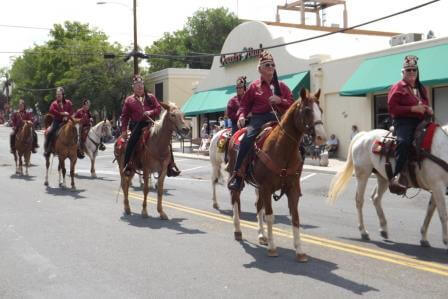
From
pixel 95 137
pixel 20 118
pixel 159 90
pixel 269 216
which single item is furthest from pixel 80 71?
pixel 269 216

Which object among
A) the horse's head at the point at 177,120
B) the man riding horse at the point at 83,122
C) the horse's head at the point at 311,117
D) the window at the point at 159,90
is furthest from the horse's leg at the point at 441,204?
the window at the point at 159,90

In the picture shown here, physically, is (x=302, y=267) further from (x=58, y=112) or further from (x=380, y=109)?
(x=380, y=109)

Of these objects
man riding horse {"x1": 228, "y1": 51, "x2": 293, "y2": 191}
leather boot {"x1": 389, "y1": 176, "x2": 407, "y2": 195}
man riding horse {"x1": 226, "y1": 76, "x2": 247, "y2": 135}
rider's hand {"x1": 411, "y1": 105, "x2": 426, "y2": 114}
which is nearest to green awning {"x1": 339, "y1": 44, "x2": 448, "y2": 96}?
man riding horse {"x1": 226, "y1": 76, "x2": 247, "y2": 135}

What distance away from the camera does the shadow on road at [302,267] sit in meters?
5.88

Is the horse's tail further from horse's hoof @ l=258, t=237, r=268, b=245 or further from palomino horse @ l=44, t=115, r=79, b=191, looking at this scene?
palomino horse @ l=44, t=115, r=79, b=191

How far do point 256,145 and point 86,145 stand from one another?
43.7 ft

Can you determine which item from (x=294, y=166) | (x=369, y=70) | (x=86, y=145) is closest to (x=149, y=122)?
(x=294, y=166)

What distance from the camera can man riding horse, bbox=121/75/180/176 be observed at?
436 inches

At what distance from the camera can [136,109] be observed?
11156 millimetres

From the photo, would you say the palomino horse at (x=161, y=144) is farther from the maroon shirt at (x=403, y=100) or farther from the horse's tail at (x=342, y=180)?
the maroon shirt at (x=403, y=100)

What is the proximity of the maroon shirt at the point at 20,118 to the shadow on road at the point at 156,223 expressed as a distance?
11.2m

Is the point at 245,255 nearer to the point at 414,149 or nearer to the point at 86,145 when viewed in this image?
→ the point at 414,149

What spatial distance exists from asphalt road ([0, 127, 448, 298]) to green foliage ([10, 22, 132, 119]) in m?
35.9

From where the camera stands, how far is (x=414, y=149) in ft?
24.5
